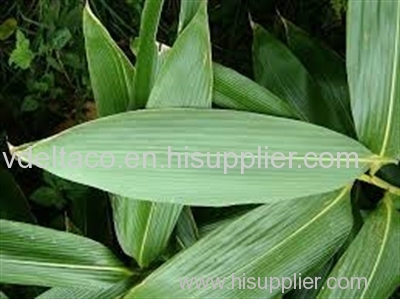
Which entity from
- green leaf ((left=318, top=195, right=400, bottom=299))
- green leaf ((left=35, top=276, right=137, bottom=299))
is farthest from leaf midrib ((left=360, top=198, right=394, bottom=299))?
green leaf ((left=35, top=276, right=137, bottom=299))

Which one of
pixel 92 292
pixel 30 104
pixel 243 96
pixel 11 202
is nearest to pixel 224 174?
pixel 243 96

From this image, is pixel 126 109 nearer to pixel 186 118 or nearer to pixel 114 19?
pixel 186 118

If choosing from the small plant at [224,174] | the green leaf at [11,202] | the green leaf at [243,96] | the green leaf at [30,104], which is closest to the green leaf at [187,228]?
the small plant at [224,174]

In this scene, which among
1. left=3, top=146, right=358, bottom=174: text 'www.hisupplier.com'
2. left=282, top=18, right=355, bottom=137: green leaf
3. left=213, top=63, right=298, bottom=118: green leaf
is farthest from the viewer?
left=282, top=18, right=355, bottom=137: green leaf

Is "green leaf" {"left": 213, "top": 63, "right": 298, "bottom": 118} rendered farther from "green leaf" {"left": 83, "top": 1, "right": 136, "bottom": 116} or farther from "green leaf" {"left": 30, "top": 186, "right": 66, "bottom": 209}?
"green leaf" {"left": 30, "top": 186, "right": 66, "bottom": 209}

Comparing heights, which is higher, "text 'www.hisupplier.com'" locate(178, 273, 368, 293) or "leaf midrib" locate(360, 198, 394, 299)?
"leaf midrib" locate(360, 198, 394, 299)

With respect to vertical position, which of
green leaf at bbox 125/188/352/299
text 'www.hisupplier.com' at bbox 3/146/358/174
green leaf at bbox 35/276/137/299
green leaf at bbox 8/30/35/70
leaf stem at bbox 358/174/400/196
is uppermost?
green leaf at bbox 8/30/35/70

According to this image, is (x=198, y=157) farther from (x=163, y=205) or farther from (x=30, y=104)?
(x=30, y=104)
